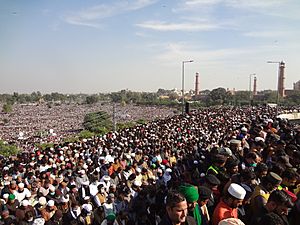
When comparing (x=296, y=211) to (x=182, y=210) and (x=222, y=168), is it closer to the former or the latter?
(x=182, y=210)

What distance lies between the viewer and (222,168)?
5.55 meters

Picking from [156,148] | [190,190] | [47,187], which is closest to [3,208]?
[47,187]

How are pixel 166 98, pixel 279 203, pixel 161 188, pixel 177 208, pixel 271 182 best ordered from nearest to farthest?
pixel 177 208 → pixel 279 203 → pixel 271 182 → pixel 161 188 → pixel 166 98

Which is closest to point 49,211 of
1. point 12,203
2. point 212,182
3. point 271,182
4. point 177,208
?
point 12,203

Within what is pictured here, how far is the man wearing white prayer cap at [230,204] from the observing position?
3.68 metres

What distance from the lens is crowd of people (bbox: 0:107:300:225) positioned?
360cm

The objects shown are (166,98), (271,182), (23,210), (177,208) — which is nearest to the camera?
(177,208)

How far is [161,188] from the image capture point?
719 centimetres

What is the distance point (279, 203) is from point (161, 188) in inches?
153

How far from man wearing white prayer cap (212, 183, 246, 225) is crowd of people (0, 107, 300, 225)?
0.03ft

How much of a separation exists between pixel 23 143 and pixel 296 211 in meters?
32.4

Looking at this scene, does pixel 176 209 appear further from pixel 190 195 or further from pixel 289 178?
pixel 289 178

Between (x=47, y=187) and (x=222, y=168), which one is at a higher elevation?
(x=222, y=168)

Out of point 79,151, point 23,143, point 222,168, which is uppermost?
point 222,168
